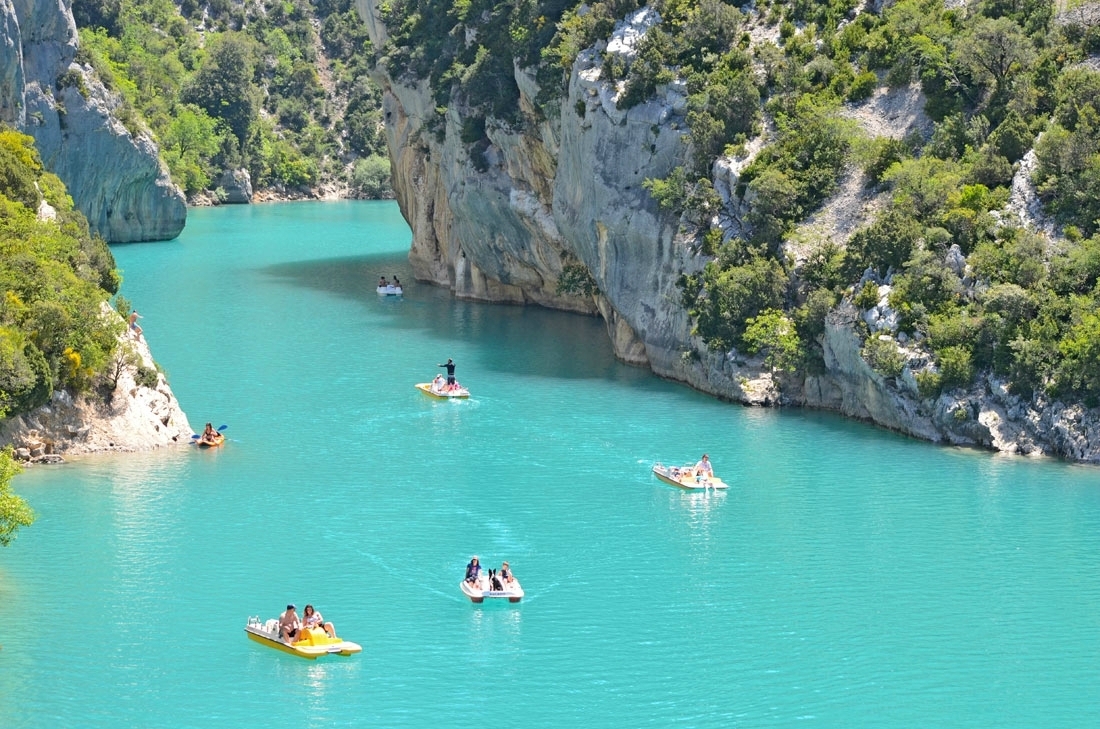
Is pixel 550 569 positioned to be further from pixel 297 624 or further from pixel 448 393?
pixel 448 393

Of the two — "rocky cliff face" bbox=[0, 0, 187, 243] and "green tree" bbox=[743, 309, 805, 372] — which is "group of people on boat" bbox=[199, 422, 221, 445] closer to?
"green tree" bbox=[743, 309, 805, 372]

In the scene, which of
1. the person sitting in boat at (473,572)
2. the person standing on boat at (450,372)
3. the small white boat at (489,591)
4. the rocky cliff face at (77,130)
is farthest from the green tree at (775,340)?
the rocky cliff face at (77,130)

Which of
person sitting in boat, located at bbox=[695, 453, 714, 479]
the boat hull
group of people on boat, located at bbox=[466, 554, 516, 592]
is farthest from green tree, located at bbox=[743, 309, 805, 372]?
group of people on boat, located at bbox=[466, 554, 516, 592]

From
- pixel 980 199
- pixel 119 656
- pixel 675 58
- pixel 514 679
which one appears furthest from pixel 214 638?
pixel 675 58

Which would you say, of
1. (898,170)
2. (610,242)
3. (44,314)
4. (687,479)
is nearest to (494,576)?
(687,479)

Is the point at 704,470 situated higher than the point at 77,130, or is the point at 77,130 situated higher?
the point at 77,130

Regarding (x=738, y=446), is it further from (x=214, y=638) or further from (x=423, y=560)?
(x=214, y=638)
